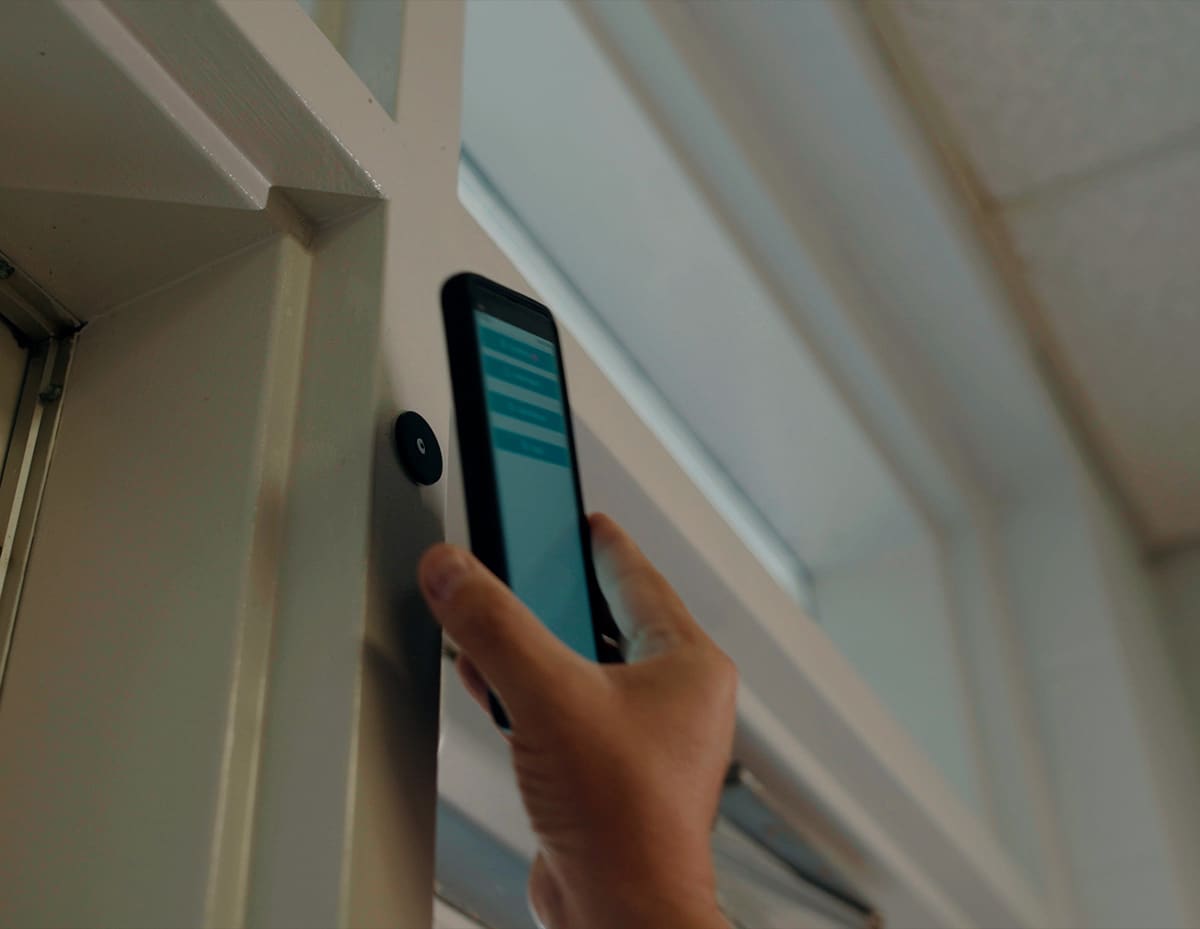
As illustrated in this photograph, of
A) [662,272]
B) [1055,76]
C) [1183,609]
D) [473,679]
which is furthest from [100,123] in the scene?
[1183,609]

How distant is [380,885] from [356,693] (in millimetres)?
49

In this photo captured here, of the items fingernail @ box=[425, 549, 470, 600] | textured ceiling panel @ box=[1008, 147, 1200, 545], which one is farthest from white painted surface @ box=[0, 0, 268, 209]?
textured ceiling panel @ box=[1008, 147, 1200, 545]

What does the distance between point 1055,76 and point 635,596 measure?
0.80 meters

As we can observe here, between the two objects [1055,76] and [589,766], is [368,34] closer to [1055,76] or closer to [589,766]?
[589,766]

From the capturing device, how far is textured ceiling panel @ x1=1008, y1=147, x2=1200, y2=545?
45.5 inches

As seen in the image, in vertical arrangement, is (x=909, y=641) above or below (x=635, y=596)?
above

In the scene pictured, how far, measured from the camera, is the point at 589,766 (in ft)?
1.14

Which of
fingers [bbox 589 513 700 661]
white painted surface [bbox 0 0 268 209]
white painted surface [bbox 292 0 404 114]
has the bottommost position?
fingers [bbox 589 513 700 661]

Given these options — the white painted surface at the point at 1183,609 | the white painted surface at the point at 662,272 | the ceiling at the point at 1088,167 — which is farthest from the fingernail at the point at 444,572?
the white painted surface at the point at 1183,609

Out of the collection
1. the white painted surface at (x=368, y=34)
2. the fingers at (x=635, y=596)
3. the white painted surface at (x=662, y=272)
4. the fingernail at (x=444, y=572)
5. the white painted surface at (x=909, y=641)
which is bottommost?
the fingernail at (x=444, y=572)

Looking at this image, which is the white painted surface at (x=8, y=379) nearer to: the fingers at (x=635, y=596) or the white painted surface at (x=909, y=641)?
the fingers at (x=635, y=596)

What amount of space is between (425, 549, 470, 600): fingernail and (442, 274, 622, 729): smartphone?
0.08ft

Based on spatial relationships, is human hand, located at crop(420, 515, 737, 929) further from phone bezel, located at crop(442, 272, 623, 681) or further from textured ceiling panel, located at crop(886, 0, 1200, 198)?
textured ceiling panel, located at crop(886, 0, 1200, 198)

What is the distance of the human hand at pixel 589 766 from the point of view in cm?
35
